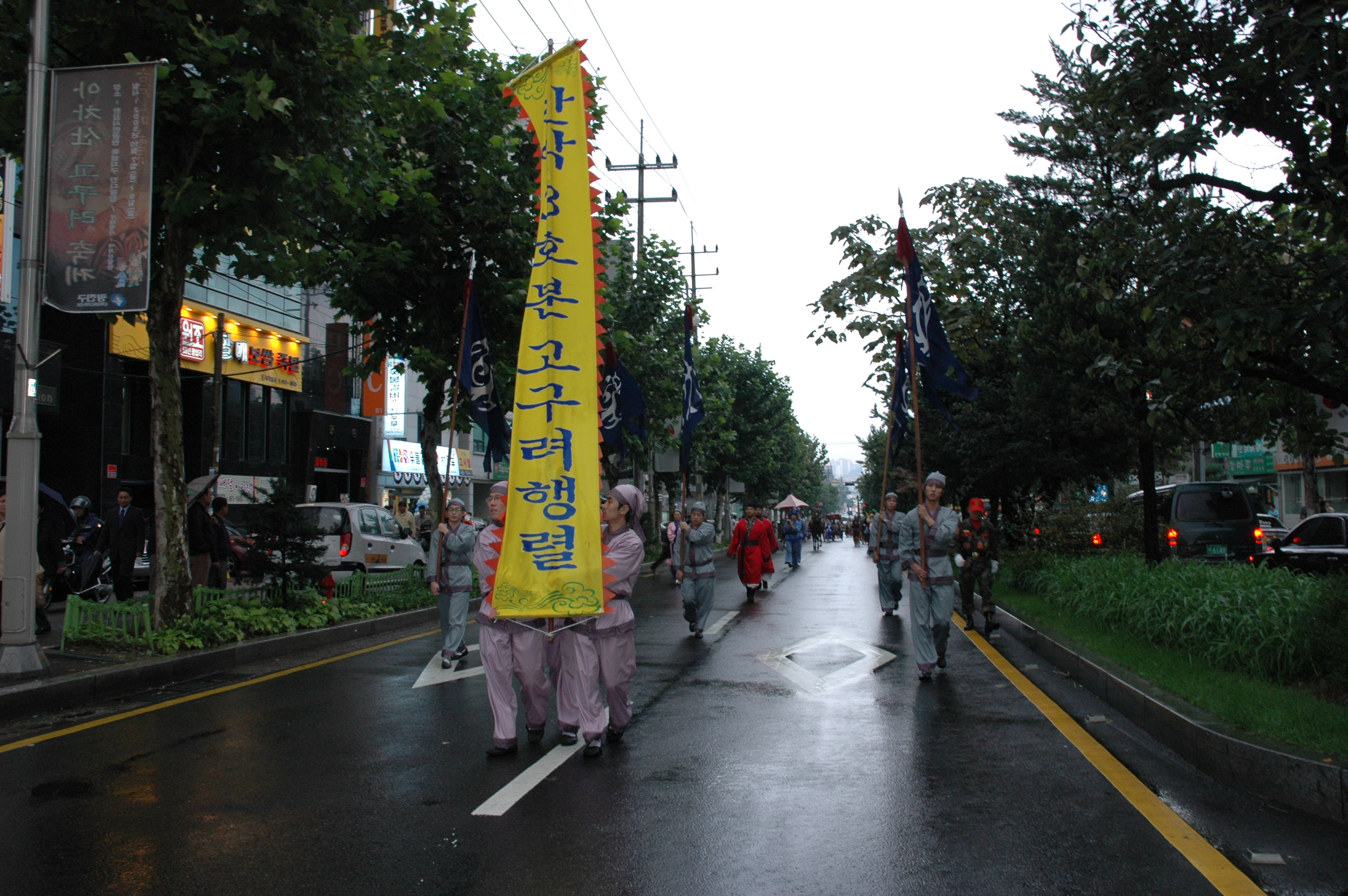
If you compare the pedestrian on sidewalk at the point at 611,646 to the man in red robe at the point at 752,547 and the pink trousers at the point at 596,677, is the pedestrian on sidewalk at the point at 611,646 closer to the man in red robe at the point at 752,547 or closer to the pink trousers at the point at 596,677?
the pink trousers at the point at 596,677

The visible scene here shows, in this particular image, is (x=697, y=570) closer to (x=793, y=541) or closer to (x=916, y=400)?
(x=916, y=400)

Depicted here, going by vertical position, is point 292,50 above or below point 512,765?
above

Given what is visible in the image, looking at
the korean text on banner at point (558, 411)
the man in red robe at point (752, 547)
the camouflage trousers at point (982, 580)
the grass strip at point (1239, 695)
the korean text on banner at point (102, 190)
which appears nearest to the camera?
the grass strip at point (1239, 695)

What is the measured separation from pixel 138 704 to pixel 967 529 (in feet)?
28.9

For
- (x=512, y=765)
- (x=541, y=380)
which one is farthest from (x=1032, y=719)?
(x=541, y=380)

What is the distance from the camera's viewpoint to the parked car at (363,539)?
18656mm

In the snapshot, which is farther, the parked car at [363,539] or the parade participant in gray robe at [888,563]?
the parked car at [363,539]

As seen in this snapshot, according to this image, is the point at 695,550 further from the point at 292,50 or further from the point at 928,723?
the point at 292,50

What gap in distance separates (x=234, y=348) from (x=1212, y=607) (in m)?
26.5

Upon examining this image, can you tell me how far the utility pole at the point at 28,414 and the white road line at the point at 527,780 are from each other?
196 inches

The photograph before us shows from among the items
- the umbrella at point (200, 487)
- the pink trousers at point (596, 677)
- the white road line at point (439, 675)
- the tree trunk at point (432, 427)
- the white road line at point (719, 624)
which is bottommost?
the white road line at point (719, 624)

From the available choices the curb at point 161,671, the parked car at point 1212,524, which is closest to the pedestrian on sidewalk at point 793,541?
the parked car at point 1212,524

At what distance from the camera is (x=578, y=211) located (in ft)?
20.3

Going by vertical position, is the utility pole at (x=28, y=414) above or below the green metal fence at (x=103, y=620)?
above
